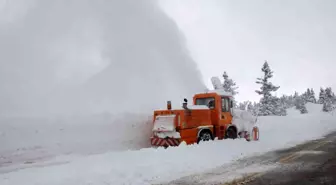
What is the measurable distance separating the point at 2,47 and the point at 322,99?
88199 millimetres

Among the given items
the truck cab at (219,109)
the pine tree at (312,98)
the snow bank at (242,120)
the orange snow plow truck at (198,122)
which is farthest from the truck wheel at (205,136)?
the pine tree at (312,98)

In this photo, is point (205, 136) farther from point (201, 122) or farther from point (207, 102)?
point (207, 102)

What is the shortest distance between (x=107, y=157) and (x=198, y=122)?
5.14 metres

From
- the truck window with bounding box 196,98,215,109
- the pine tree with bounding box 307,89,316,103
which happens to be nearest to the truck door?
the truck window with bounding box 196,98,215,109

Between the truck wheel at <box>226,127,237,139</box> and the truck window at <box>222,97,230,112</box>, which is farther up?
the truck window at <box>222,97,230,112</box>

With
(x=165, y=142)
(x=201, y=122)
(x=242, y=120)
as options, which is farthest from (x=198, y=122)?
(x=242, y=120)

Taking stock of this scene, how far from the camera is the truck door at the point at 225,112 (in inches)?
606

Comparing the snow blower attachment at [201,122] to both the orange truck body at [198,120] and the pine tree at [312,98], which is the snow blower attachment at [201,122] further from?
the pine tree at [312,98]

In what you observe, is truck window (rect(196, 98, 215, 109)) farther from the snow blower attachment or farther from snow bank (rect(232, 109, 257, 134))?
snow bank (rect(232, 109, 257, 134))

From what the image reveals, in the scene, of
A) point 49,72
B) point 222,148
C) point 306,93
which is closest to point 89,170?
point 222,148

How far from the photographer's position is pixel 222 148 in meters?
12.7

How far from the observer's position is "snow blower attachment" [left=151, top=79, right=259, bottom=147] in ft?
44.4

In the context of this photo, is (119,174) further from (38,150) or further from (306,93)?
(306,93)

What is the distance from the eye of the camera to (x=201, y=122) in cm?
1432
